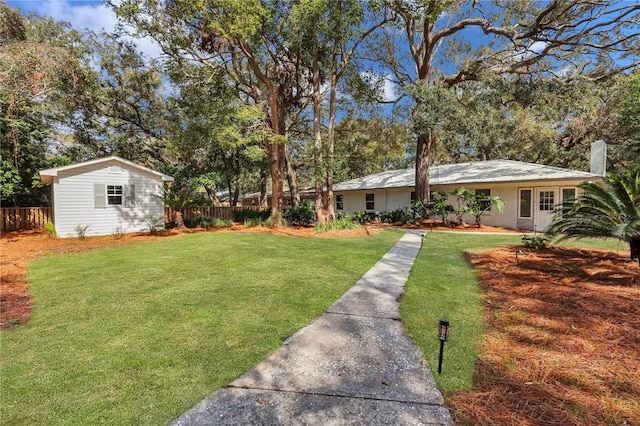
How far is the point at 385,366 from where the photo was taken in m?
2.94

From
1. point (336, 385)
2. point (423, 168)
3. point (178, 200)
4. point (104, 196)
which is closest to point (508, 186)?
point (423, 168)

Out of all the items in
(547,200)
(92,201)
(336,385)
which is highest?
(92,201)

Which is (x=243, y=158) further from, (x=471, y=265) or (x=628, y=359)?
(x=628, y=359)

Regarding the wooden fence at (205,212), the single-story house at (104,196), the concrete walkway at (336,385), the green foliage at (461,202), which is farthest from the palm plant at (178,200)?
the green foliage at (461,202)

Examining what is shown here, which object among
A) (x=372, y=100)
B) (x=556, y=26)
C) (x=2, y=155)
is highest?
(x=556, y=26)

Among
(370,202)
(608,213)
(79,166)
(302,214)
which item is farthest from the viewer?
(370,202)

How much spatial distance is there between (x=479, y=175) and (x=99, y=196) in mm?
18545

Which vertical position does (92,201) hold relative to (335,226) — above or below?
above

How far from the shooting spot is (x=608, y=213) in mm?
5770

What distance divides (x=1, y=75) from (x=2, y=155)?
11459mm

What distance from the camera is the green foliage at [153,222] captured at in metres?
14.4

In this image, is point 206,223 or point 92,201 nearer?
point 92,201

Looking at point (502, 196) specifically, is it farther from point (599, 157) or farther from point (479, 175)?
point (599, 157)

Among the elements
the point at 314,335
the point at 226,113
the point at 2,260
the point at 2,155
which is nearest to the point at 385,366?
the point at 314,335
